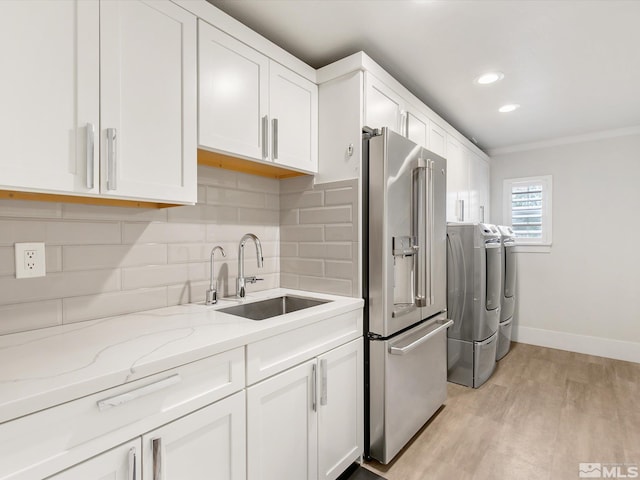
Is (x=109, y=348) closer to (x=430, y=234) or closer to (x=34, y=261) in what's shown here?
(x=34, y=261)

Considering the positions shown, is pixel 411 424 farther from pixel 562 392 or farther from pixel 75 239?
pixel 75 239

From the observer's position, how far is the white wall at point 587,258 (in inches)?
141

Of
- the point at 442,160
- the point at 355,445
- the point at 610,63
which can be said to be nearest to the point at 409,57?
the point at 442,160

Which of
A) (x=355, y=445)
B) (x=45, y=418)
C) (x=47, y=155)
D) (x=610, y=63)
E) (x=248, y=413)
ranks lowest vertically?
(x=355, y=445)

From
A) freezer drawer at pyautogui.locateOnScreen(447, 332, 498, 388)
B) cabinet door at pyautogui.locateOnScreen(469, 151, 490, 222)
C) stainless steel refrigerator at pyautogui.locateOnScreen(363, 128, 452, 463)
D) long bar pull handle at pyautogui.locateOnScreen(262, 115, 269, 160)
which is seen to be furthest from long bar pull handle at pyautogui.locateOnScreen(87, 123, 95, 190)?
cabinet door at pyautogui.locateOnScreen(469, 151, 490, 222)

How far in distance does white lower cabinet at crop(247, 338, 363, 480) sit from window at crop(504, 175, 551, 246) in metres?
3.48

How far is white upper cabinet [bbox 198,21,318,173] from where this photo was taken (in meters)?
1.50

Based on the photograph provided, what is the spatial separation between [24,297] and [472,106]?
11.1ft

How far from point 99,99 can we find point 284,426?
145cm

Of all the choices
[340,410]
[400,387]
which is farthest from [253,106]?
[400,387]

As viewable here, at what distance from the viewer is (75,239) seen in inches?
53.9

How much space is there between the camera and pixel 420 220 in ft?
6.77

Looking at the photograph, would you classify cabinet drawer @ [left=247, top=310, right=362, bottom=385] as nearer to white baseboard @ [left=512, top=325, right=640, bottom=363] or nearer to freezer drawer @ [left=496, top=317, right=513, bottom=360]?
freezer drawer @ [left=496, top=317, right=513, bottom=360]

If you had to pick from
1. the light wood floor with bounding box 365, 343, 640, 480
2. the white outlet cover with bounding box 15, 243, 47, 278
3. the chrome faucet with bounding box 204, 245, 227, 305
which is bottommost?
the light wood floor with bounding box 365, 343, 640, 480
